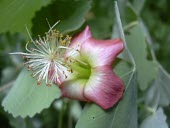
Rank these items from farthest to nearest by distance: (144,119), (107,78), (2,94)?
1. (2,94)
2. (144,119)
3. (107,78)

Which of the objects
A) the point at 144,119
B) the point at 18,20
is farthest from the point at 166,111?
the point at 18,20

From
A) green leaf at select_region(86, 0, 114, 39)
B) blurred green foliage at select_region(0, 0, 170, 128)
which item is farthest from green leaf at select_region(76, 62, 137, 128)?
green leaf at select_region(86, 0, 114, 39)

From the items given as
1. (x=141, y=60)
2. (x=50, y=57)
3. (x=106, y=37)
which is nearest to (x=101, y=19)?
(x=106, y=37)

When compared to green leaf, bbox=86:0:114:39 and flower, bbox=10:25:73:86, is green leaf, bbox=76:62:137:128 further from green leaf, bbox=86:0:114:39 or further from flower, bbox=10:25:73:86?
green leaf, bbox=86:0:114:39

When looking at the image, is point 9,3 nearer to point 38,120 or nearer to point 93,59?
point 93,59

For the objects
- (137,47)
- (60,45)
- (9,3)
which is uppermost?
(9,3)

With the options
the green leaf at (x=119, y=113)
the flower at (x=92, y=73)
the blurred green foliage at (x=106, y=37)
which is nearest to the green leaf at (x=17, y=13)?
the blurred green foliage at (x=106, y=37)

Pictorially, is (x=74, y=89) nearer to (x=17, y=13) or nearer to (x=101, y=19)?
(x=17, y=13)

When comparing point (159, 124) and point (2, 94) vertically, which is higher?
point (2, 94)

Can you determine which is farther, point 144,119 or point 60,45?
point 144,119
